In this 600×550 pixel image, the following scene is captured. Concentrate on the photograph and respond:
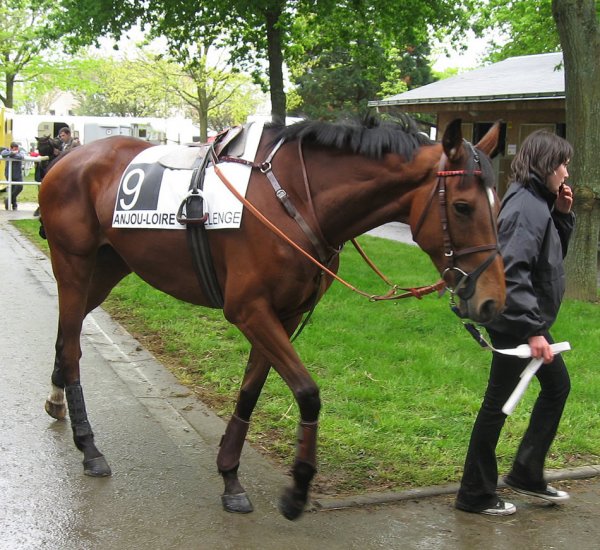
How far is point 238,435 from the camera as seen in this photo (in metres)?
3.99

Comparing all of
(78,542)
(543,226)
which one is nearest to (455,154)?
(543,226)

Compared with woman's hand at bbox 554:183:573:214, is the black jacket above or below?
below

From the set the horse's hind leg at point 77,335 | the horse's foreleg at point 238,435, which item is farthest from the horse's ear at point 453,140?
the horse's hind leg at point 77,335

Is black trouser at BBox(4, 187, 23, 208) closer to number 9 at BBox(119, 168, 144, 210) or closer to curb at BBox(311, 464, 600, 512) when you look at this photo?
number 9 at BBox(119, 168, 144, 210)

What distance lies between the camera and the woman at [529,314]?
351 cm

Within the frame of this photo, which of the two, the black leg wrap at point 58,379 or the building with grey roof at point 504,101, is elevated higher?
the building with grey roof at point 504,101

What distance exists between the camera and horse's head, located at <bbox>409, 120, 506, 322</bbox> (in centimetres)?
317

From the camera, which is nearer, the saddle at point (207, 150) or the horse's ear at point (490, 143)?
the horse's ear at point (490, 143)

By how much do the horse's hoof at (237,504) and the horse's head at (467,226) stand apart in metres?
1.52

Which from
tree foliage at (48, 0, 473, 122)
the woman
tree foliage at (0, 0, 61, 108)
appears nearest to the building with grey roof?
tree foliage at (48, 0, 473, 122)

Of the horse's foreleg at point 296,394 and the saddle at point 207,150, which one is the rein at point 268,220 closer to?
the saddle at point 207,150

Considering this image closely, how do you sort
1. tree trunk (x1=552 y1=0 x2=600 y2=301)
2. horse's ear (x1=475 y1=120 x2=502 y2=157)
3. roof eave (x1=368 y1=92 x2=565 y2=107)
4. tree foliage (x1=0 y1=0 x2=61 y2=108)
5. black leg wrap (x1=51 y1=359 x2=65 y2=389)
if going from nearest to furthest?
horse's ear (x1=475 y1=120 x2=502 y2=157), black leg wrap (x1=51 y1=359 x2=65 y2=389), tree trunk (x1=552 y1=0 x2=600 y2=301), roof eave (x1=368 y1=92 x2=565 y2=107), tree foliage (x1=0 y1=0 x2=61 y2=108)

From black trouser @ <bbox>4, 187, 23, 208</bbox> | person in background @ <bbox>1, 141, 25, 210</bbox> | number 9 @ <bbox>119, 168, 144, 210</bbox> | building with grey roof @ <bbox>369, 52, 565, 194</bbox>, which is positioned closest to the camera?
number 9 @ <bbox>119, 168, 144, 210</bbox>

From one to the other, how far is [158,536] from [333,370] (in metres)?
2.69
